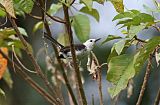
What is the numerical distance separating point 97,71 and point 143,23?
158mm

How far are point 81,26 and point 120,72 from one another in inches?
13.7

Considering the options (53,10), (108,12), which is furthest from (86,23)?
(108,12)

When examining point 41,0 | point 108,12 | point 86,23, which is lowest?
point 108,12

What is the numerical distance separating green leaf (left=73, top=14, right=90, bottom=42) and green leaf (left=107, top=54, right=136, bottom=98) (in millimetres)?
303

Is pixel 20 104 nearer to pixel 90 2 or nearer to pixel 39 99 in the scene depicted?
pixel 39 99

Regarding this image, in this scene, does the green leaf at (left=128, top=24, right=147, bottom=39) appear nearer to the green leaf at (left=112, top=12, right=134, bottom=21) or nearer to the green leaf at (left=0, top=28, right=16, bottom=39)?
the green leaf at (left=112, top=12, right=134, bottom=21)

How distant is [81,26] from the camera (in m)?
1.11

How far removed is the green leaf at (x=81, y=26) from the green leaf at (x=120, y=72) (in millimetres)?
303

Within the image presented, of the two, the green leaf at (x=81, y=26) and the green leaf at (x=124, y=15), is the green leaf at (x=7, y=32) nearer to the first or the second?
the green leaf at (x=81, y=26)

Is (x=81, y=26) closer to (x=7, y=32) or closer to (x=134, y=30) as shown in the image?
(x=7, y=32)

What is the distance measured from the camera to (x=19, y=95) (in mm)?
2475

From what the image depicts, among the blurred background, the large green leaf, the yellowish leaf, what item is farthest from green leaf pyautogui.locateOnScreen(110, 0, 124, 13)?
the blurred background

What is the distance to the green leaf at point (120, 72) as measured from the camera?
0.77 metres

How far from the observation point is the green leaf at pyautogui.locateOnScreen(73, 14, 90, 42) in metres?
1.11
